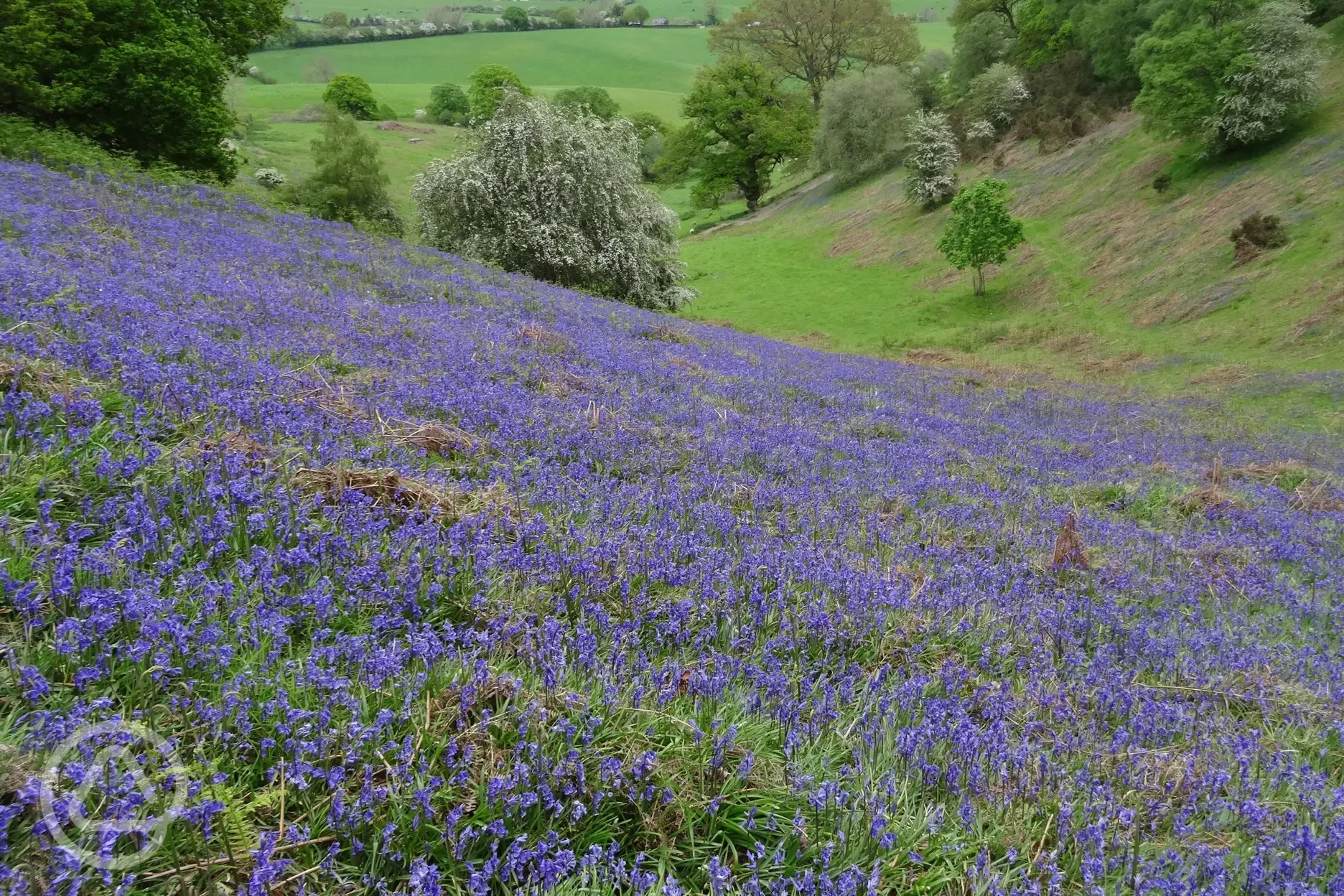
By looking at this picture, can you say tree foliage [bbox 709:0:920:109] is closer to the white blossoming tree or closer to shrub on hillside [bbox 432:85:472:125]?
shrub on hillside [bbox 432:85:472:125]

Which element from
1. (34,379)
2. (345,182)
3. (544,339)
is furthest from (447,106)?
(34,379)

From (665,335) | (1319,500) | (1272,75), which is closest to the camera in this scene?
(1319,500)

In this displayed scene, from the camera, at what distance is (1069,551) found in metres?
6.30

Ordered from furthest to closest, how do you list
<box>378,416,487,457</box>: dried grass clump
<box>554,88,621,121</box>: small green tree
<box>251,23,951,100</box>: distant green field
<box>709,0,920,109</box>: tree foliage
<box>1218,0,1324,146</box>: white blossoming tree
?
<box>251,23,951,100</box>: distant green field
<box>554,88,621,121</box>: small green tree
<box>709,0,920,109</box>: tree foliage
<box>1218,0,1324,146</box>: white blossoming tree
<box>378,416,487,457</box>: dried grass clump

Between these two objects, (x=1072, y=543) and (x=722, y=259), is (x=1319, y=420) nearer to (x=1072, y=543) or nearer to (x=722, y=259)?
(x=1072, y=543)

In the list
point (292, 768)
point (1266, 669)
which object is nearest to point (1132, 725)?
point (1266, 669)

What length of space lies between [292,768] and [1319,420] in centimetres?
2437

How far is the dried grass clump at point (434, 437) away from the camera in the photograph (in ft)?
18.6

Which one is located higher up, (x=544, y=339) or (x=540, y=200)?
(x=540, y=200)

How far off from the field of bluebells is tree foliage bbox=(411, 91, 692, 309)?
19496 millimetres

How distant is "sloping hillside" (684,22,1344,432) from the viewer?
81.7 feet

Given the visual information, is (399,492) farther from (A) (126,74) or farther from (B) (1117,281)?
(B) (1117,281)

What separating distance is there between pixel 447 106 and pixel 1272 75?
291 feet

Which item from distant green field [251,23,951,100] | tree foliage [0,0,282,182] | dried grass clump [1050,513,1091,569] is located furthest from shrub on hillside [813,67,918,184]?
dried grass clump [1050,513,1091,569]
